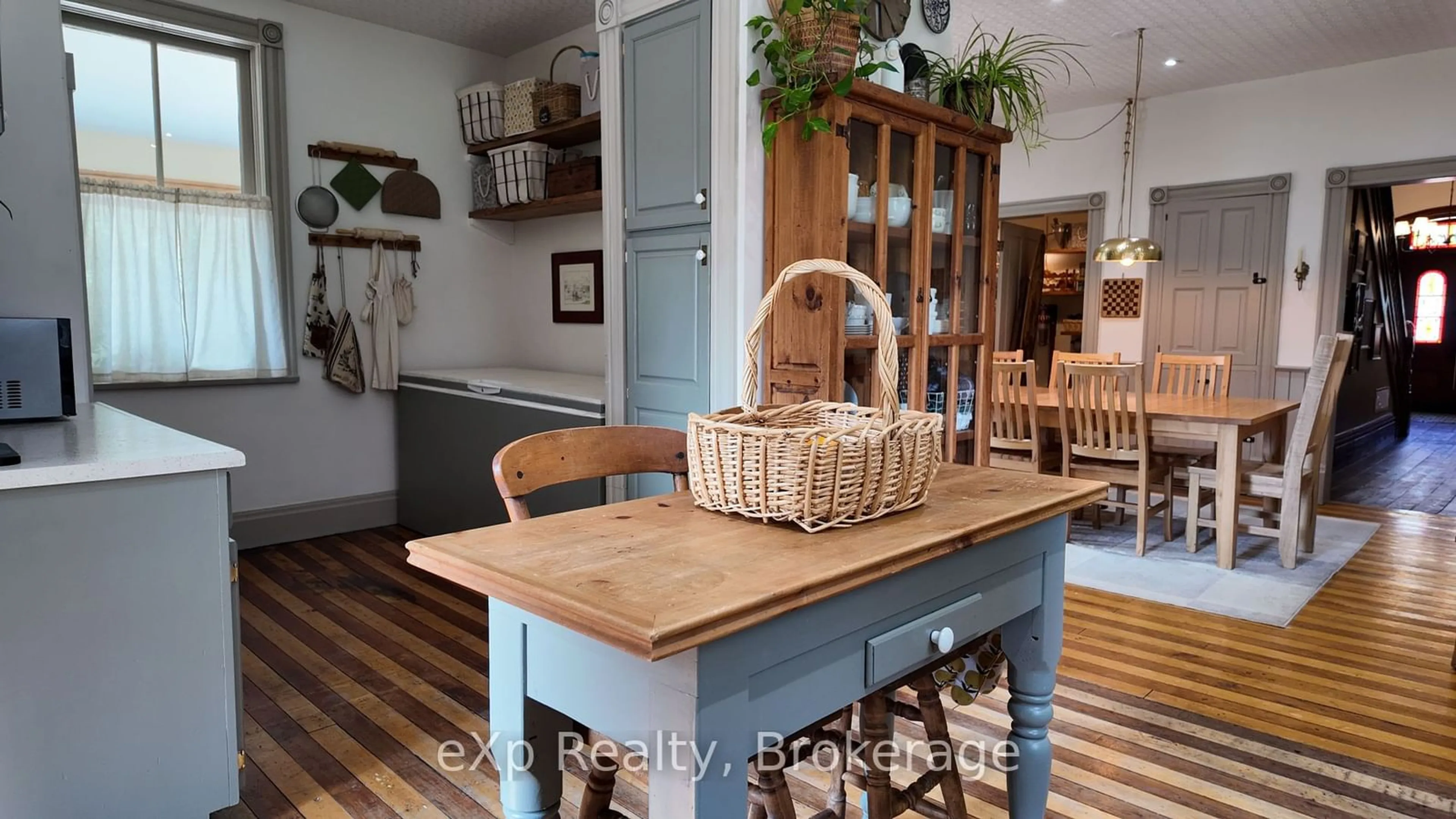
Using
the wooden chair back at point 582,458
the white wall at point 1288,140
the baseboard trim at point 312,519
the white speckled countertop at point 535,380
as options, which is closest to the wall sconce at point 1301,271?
the white wall at point 1288,140

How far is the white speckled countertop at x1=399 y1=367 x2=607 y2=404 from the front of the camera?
345 centimetres

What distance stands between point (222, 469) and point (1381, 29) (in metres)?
5.68

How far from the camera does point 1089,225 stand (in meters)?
6.23

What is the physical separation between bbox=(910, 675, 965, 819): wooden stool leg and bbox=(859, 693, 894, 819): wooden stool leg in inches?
3.0

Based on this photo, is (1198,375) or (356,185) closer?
(356,185)

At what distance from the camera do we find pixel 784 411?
1469 mm

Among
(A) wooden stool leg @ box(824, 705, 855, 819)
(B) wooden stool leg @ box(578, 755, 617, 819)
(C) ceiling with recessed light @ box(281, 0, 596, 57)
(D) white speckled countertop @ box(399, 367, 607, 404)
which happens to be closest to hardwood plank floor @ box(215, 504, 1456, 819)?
(A) wooden stool leg @ box(824, 705, 855, 819)

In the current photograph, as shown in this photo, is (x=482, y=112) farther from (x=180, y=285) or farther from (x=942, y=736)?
(x=942, y=736)

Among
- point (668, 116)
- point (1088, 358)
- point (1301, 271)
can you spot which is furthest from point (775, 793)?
point (1301, 271)

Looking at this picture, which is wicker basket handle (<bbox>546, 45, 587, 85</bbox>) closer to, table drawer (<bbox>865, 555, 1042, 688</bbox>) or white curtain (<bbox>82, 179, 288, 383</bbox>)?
white curtain (<bbox>82, 179, 288, 383</bbox>)

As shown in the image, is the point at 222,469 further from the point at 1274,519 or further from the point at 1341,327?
the point at 1341,327

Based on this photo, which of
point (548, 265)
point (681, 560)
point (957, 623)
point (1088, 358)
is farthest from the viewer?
point (1088, 358)

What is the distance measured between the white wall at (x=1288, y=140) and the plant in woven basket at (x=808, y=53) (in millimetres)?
4151

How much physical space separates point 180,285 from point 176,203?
1.20 feet
